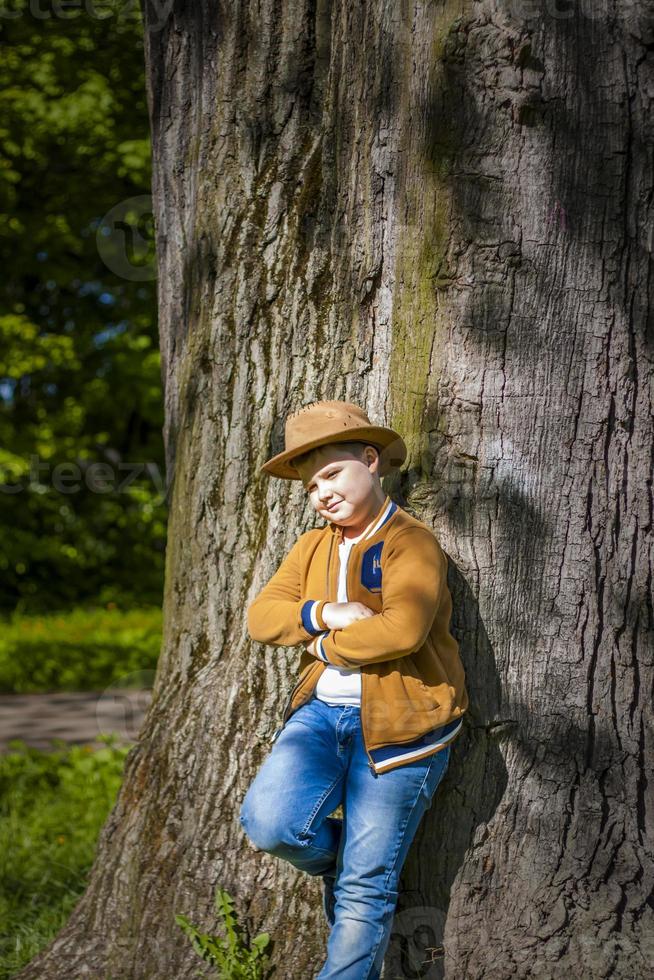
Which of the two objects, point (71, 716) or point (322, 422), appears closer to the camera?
point (322, 422)

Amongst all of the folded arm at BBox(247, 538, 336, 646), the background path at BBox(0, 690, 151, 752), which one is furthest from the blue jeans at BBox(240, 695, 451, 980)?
the background path at BBox(0, 690, 151, 752)

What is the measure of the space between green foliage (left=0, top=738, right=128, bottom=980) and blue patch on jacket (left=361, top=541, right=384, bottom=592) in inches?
80.7

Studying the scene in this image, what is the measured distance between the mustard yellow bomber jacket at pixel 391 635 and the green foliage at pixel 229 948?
2.36 feet

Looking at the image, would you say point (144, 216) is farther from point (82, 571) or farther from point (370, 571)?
point (370, 571)

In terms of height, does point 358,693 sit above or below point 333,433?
below

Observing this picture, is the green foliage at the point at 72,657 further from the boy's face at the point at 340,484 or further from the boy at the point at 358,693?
the boy's face at the point at 340,484

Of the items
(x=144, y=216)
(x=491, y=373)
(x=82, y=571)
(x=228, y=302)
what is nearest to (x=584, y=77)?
(x=491, y=373)

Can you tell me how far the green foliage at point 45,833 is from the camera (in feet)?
13.0

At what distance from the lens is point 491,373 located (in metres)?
2.76

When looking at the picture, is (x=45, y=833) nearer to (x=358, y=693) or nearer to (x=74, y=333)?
(x=358, y=693)

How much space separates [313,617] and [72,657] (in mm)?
7770

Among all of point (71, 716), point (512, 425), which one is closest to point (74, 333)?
point (71, 716)

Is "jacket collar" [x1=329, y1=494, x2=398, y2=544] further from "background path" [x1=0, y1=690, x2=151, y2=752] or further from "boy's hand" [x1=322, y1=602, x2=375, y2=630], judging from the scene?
"background path" [x1=0, y1=690, x2=151, y2=752]

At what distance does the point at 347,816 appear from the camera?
2652 millimetres
